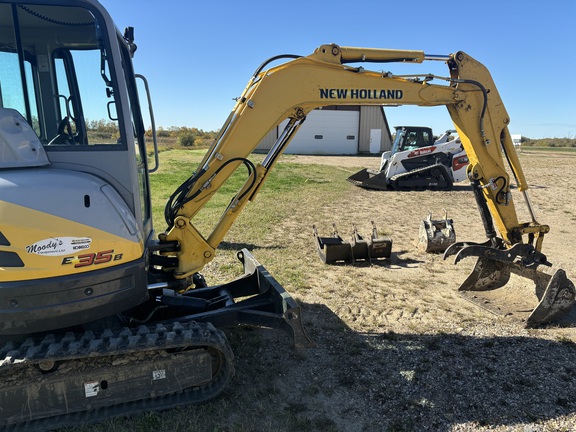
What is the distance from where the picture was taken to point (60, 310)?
2.87m

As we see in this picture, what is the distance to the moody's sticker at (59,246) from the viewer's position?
274cm

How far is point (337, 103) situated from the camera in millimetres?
4266

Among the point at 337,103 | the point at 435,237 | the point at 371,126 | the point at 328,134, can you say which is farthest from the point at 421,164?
the point at 371,126

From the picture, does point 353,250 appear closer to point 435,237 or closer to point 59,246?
point 435,237

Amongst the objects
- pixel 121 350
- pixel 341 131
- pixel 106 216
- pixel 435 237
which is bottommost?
pixel 435 237

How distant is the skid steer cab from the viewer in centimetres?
1617

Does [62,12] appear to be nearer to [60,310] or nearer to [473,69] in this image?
[60,310]

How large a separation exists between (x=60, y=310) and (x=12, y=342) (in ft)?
1.77

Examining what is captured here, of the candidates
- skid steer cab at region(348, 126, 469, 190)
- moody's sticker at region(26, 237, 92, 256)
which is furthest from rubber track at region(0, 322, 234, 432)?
skid steer cab at region(348, 126, 469, 190)

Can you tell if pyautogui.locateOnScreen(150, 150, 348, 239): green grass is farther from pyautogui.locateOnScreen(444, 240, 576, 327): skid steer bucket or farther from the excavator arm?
the excavator arm

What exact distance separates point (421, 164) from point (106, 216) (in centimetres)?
1522

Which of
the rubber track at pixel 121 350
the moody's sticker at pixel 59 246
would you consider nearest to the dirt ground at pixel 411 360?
the rubber track at pixel 121 350

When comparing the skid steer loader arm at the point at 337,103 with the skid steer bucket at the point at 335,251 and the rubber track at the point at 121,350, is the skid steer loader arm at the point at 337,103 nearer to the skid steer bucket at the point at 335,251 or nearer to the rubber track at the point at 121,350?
the rubber track at the point at 121,350

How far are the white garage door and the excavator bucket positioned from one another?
32.2m
